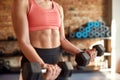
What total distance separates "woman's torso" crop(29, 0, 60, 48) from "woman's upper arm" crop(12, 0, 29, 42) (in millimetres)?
98

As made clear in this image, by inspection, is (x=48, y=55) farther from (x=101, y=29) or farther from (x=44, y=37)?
(x=101, y=29)

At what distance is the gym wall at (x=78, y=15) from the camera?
19.5 feet

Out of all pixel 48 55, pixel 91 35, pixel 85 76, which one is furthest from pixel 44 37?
pixel 91 35

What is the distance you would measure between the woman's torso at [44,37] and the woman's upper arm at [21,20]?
98 mm

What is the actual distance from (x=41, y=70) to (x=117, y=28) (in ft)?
16.5

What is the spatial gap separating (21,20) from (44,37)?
217 millimetres

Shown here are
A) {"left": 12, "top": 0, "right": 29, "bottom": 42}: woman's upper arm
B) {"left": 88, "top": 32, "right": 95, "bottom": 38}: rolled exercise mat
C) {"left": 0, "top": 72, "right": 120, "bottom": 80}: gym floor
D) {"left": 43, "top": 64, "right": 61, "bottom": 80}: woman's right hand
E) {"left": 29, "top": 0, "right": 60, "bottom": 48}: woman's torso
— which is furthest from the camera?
{"left": 88, "top": 32, "right": 95, "bottom": 38}: rolled exercise mat

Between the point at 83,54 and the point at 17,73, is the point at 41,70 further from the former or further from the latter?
the point at 17,73

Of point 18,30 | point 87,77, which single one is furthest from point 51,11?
point 87,77

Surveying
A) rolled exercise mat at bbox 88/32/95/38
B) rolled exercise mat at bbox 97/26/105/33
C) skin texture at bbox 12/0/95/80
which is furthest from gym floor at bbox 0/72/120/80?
skin texture at bbox 12/0/95/80

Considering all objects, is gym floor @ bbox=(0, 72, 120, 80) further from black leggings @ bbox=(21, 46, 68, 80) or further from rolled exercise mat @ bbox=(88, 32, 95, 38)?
black leggings @ bbox=(21, 46, 68, 80)

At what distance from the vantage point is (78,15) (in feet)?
20.1

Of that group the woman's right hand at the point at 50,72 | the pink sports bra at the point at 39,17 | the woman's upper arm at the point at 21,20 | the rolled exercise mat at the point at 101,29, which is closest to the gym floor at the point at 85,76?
the rolled exercise mat at the point at 101,29

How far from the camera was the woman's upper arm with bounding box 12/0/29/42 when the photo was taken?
1546mm
